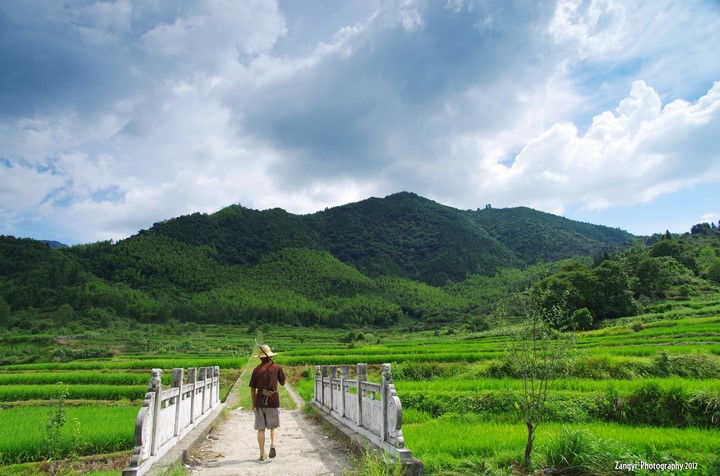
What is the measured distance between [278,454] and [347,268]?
13221 cm

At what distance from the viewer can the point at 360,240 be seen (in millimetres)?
167750

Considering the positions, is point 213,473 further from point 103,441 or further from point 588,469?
point 588,469

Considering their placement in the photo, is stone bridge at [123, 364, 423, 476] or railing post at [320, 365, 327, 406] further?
railing post at [320, 365, 327, 406]

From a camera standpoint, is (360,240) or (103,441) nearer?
(103,441)

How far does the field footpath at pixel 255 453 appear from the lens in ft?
24.9

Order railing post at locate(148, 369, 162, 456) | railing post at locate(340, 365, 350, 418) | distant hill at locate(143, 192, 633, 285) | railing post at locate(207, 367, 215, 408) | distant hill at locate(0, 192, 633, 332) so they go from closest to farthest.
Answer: railing post at locate(148, 369, 162, 456) < railing post at locate(340, 365, 350, 418) < railing post at locate(207, 367, 215, 408) < distant hill at locate(0, 192, 633, 332) < distant hill at locate(143, 192, 633, 285)

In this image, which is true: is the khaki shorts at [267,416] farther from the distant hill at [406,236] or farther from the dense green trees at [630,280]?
the distant hill at [406,236]

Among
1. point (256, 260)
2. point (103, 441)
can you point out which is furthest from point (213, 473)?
point (256, 260)

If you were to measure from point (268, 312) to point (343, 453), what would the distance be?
94294mm

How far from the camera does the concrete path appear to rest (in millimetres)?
7648

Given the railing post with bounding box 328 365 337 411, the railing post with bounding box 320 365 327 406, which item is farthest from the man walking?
the railing post with bounding box 320 365 327 406

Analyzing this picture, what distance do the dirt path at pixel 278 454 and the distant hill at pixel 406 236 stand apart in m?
127

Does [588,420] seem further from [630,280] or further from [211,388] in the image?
[630,280]

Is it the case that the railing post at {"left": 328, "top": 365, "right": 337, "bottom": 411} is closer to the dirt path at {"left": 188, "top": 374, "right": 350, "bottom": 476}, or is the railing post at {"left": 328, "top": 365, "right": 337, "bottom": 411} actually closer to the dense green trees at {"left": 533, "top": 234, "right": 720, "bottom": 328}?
the dirt path at {"left": 188, "top": 374, "right": 350, "bottom": 476}
